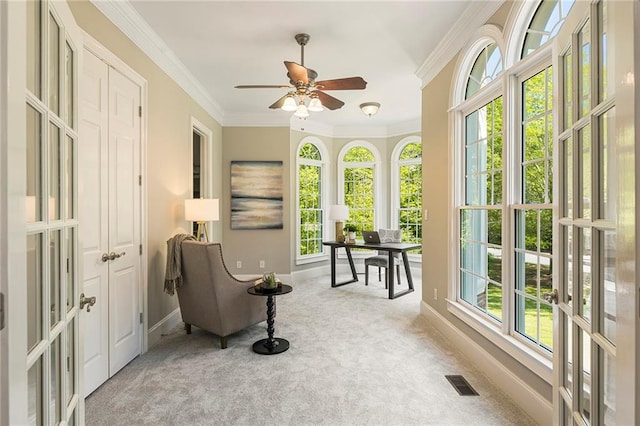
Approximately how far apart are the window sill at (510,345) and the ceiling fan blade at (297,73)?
2.43 metres

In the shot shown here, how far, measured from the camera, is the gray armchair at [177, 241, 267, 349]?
287 cm

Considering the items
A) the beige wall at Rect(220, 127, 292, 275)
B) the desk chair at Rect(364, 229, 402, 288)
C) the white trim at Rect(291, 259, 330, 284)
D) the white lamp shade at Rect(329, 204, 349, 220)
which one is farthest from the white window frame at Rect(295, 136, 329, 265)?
the desk chair at Rect(364, 229, 402, 288)

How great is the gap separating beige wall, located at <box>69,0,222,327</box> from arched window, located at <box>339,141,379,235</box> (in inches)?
135

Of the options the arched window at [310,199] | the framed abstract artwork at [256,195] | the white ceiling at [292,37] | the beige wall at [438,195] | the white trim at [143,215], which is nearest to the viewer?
the white ceiling at [292,37]

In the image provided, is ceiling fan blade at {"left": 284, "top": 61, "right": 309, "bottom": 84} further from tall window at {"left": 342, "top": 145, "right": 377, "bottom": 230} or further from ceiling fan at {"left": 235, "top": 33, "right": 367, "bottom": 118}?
tall window at {"left": 342, "top": 145, "right": 377, "bottom": 230}

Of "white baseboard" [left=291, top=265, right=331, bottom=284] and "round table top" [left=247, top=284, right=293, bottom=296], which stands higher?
"round table top" [left=247, top=284, right=293, bottom=296]

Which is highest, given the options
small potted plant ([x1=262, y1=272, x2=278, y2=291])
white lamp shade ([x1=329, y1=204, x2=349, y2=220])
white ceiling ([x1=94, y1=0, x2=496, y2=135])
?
white ceiling ([x1=94, y1=0, x2=496, y2=135])

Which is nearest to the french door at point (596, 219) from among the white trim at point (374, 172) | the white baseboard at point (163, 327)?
the white baseboard at point (163, 327)

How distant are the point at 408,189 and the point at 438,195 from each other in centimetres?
305

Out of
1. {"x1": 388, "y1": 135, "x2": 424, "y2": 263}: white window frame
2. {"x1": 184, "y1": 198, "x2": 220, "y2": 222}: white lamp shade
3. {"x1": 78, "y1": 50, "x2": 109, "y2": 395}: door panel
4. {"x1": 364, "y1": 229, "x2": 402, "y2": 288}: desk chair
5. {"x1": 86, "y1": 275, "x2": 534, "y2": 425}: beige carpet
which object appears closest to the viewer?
{"x1": 86, "y1": 275, "x2": 534, "y2": 425}: beige carpet

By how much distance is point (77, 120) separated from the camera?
1.31 metres

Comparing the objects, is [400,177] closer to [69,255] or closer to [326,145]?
[326,145]

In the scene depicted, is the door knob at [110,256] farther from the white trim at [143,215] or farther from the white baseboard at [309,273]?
the white baseboard at [309,273]

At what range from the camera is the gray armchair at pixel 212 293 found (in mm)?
2871
